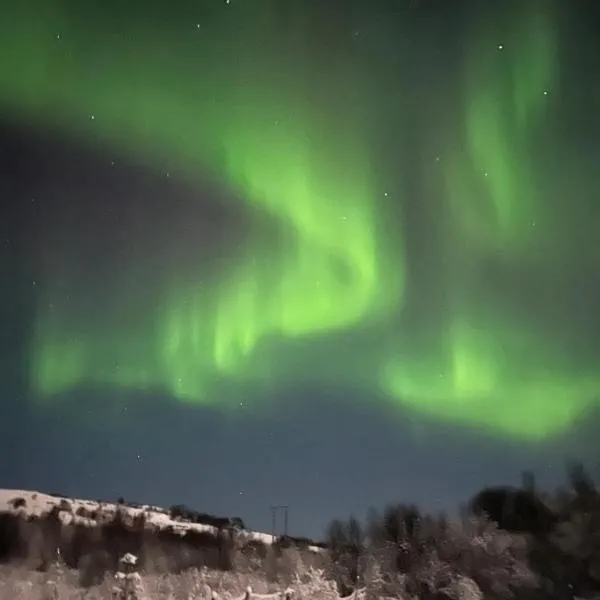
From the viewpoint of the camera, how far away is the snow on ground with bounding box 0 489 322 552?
4.38 ft

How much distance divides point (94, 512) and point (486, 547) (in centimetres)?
66

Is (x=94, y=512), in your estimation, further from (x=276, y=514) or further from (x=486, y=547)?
(x=486, y=547)

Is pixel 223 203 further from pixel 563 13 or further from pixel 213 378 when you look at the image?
pixel 563 13

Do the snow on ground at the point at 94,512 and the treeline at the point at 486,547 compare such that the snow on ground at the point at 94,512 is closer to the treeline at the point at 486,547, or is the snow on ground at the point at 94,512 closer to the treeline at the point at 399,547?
the treeline at the point at 399,547

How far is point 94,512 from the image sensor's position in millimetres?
1352

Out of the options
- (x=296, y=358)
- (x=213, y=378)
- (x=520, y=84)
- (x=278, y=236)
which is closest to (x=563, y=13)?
(x=520, y=84)

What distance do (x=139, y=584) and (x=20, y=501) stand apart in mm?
257

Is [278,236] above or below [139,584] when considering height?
above

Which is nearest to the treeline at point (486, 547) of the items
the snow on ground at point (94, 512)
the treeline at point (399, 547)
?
the treeline at point (399, 547)

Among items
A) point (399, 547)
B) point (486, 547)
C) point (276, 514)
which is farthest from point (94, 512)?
point (486, 547)

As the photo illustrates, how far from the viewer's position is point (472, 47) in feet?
4.75

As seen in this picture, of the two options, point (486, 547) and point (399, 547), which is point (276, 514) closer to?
point (399, 547)

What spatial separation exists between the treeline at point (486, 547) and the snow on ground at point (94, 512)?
0.53 feet

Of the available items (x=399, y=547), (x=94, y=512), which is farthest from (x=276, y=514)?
(x=94, y=512)
